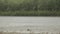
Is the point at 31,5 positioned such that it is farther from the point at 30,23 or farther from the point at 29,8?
the point at 30,23

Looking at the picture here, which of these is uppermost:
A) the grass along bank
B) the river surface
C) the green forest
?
the green forest

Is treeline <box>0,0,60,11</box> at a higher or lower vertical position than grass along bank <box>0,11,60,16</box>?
higher

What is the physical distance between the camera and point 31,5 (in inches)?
37.5

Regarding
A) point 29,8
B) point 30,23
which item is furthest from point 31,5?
point 30,23

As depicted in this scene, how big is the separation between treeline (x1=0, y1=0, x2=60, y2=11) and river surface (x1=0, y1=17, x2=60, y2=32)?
86mm

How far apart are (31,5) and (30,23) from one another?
6.1 inches

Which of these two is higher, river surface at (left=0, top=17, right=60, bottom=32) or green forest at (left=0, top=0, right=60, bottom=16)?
green forest at (left=0, top=0, right=60, bottom=16)

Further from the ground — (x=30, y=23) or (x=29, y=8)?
(x=29, y=8)

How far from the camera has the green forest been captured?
3.11 feet

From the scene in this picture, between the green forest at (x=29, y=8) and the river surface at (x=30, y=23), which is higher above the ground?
the green forest at (x=29, y=8)

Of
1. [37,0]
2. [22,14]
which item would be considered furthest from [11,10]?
[37,0]

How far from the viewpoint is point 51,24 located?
911 mm

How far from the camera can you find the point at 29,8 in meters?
0.95

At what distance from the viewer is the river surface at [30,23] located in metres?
→ 0.90
